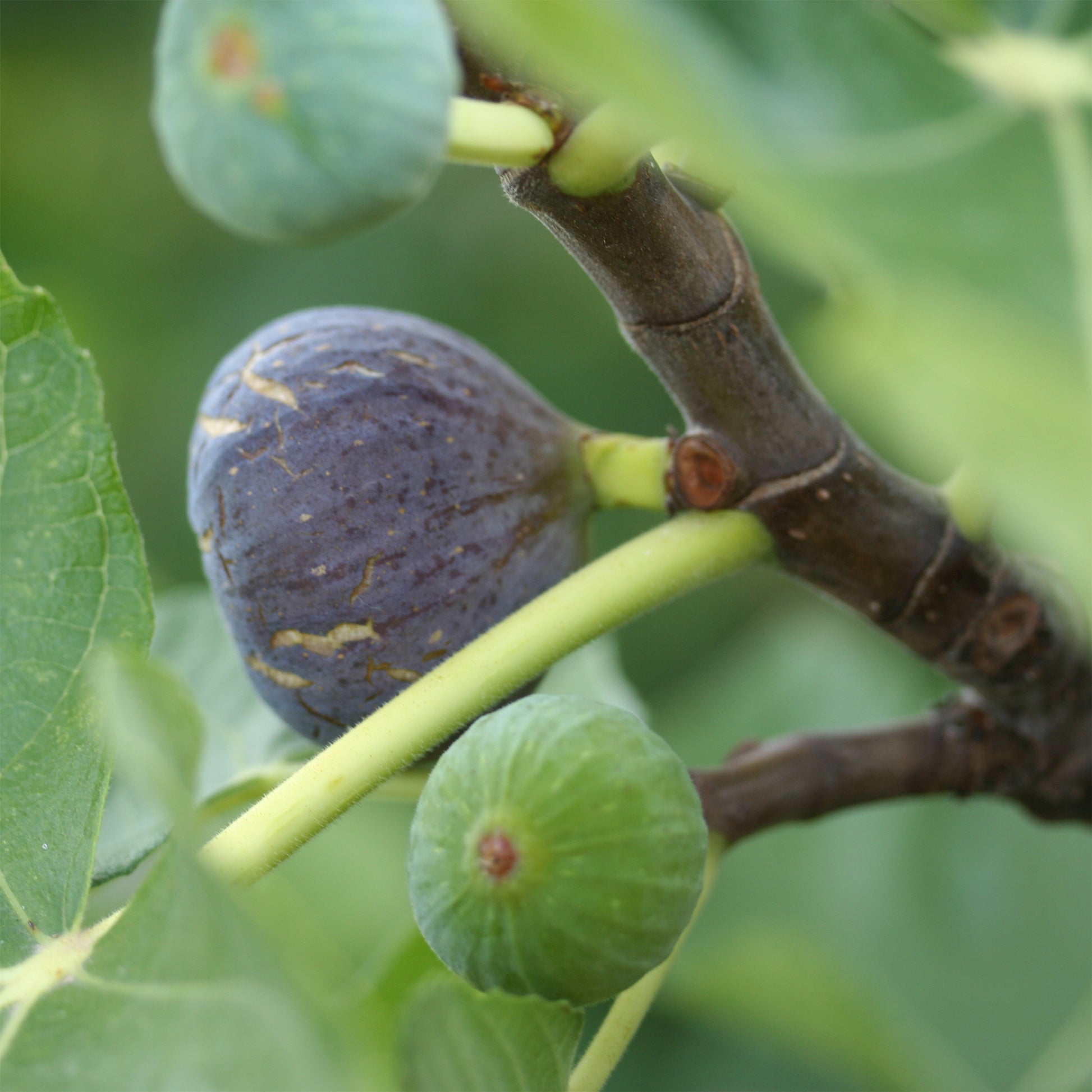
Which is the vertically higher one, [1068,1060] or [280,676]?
[280,676]

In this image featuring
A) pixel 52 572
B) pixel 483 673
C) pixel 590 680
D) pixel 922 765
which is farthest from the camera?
pixel 590 680

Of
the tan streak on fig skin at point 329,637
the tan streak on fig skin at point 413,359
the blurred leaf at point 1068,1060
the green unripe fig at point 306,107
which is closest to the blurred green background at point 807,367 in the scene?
the blurred leaf at point 1068,1060

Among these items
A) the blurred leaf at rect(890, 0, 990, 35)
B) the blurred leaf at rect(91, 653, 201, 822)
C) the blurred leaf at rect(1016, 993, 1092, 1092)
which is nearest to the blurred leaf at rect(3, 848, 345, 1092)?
the blurred leaf at rect(91, 653, 201, 822)

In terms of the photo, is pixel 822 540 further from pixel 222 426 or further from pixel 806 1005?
pixel 806 1005

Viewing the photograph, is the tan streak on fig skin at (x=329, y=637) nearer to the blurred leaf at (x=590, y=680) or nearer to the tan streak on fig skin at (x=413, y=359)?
the tan streak on fig skin at (x=413, y=359)

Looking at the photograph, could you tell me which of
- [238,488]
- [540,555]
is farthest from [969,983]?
[238,488]

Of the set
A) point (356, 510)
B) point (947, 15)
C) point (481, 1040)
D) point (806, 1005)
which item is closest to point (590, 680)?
point (806, 1005)
